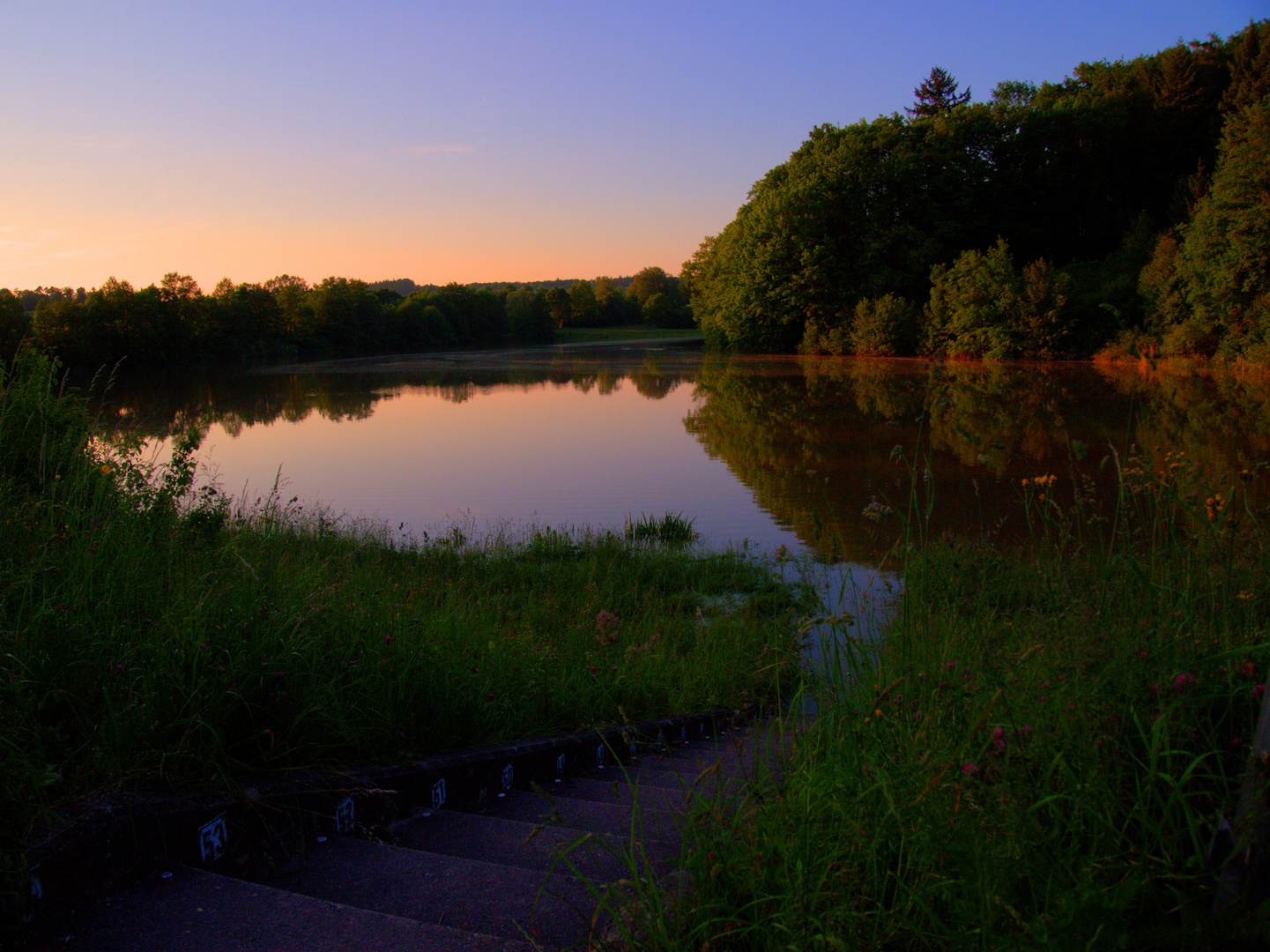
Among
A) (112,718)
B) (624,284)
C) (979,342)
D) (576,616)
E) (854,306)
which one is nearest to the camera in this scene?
(112,718)

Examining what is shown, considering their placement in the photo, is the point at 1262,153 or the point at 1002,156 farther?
the point at 1002,156

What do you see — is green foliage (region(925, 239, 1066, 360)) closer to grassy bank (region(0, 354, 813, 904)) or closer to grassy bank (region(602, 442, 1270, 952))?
grassy bank (region(0, 354, 813, 904))

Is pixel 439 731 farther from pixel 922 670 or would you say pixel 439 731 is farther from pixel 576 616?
pixel 576 616

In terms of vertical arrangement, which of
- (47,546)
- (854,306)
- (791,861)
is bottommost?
(791,861)

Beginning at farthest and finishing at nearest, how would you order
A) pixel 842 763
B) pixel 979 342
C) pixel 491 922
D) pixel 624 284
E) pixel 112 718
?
1. pixel 624 284
2. pixel 979 342
3. pixel 112 718
4. pixel 842 763
5. pixel 491 922

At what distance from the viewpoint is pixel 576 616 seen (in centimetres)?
626

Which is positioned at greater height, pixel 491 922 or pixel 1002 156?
pixel 1002 156

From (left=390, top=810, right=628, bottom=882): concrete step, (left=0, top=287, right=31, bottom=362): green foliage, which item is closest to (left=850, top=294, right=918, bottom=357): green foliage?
(left=0, top=287, right=31, bottom=362): green foliage

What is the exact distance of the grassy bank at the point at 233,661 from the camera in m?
2.23

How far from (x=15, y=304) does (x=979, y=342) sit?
45.4 m

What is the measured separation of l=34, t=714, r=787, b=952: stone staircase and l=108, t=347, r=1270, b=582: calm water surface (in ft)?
3.54

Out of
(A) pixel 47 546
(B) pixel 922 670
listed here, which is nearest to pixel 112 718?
(A) pixel 47 546

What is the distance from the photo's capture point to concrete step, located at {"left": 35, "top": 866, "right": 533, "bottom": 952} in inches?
64.6

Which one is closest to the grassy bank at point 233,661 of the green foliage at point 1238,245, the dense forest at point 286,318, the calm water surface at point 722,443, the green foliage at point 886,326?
the calm water surface at point 722,443
